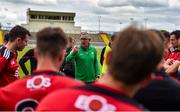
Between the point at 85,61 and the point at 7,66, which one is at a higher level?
the point at 7,66

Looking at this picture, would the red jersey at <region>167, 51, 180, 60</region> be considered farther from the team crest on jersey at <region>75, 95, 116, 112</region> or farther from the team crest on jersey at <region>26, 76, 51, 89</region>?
the team crest on jersey at <region>75, 95, 116, 112</region>

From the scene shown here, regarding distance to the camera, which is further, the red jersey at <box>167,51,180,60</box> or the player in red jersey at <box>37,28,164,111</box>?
the red jersey at <box>167,51,180,60</box>

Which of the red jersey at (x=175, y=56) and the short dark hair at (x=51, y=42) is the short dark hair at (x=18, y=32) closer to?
the red jersey at (x=175, y=56)

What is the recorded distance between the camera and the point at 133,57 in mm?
1854

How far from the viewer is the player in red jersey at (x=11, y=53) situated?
6.06 meters

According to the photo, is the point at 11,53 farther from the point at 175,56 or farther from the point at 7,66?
the point at 175,56

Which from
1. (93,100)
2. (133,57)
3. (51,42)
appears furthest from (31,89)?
(133,57)

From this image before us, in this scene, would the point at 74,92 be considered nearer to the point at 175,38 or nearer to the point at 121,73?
the point at 121,73

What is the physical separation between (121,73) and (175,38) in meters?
5.70

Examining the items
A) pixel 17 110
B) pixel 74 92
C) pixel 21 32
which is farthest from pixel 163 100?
pixel 21 32

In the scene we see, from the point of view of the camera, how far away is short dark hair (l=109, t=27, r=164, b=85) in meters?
1.87

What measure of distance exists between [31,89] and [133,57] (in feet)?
3.16

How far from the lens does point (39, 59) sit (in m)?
2.64

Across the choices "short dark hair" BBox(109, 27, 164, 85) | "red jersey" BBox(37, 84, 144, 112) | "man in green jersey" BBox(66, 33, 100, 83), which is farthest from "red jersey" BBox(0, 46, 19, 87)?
"short dark hair" BBox(109, 27, 164, 85)
